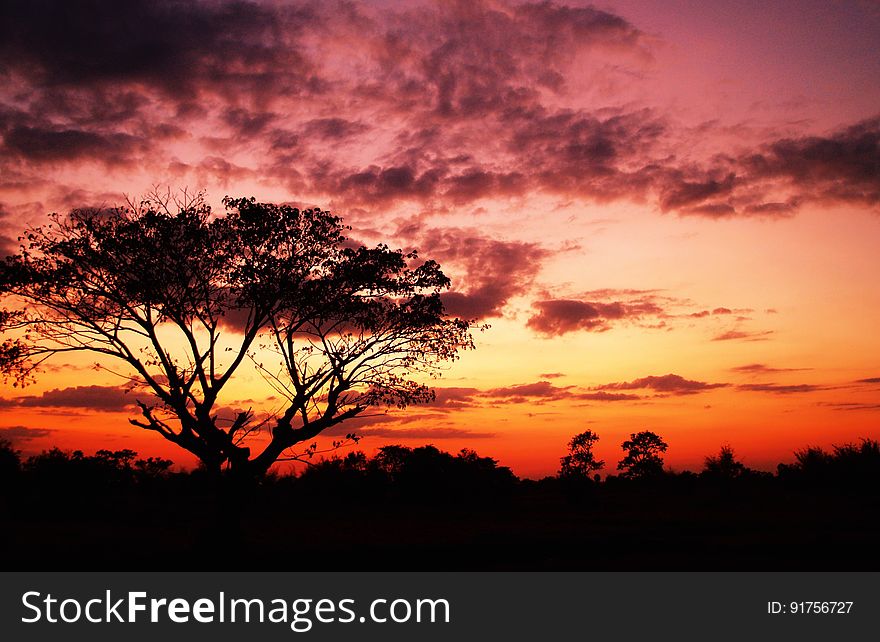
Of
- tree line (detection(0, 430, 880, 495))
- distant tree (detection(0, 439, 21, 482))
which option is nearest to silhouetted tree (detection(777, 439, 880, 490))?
tree line (detection(0, 430, 880, 495))

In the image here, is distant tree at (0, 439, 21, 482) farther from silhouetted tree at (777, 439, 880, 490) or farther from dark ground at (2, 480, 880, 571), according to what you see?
silhouetted tree at (777, 439, 880, 490)

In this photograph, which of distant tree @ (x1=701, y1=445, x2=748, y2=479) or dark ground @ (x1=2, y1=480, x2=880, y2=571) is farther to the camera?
distant tree @ (x1=701, y1=445, x2=748, y2=479)

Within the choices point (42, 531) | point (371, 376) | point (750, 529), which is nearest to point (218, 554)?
point (371, 376)

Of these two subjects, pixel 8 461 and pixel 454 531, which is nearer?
pixel 454 531

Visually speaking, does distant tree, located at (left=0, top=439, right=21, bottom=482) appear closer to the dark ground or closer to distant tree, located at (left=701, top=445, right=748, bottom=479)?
the dark ground

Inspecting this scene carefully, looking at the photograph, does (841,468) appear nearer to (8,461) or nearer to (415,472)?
(415,472)

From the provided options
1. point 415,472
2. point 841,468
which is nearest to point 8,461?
point 415,472

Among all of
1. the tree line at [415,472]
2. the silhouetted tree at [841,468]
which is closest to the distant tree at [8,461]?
the tree line at [415,472]

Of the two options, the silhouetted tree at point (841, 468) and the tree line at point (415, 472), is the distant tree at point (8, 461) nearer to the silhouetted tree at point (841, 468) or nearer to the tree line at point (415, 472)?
the tree line at point (415, 472)

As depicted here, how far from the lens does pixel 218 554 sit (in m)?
24.2

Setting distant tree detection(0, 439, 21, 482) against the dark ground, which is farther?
distant tree detection(0, 439, 21, 482)

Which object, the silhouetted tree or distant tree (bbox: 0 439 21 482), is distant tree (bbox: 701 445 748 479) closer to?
the silhouetted tree
